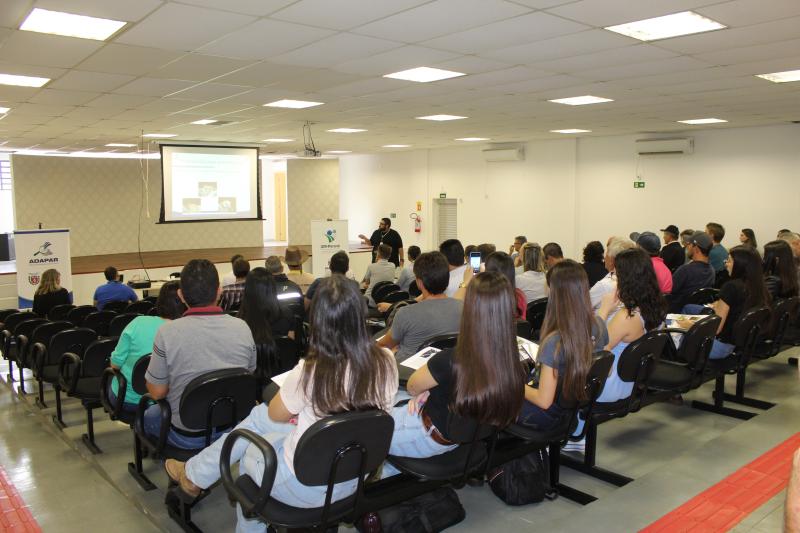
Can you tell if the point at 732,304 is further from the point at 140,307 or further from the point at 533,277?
the point at 140,307

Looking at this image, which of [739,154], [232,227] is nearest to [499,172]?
[739,154]

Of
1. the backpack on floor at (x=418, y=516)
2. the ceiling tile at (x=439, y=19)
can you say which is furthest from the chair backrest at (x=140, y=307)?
the backpack on floor at (x=418, y=516)

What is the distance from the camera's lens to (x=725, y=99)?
22.7 ft

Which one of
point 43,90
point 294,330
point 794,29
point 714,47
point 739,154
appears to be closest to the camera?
Result: point 794,29

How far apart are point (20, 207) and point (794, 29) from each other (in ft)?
52.5

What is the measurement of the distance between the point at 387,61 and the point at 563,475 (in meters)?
3.33

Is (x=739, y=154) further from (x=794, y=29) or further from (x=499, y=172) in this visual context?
(x=794, y=29)

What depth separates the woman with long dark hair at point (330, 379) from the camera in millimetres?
2094

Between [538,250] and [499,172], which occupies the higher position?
[499,172]

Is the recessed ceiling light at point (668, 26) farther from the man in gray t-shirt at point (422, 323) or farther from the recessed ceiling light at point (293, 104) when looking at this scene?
the recessed ceiling light at point (293, 104)

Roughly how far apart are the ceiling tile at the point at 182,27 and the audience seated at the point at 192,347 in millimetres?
1515

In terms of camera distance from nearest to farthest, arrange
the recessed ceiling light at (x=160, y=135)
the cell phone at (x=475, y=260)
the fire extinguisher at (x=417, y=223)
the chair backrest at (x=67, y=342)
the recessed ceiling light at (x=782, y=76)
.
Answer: the chair backrest at (x=67, y=342)
the recessed ceiling light at (x=782, y=76)
the cell phone at (x=475, y=260)
the recessed ceiling light at (x=160, y=135)
the fire extinguisher at (x=417, y=223)

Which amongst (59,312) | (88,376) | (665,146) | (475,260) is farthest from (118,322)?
(665,146)

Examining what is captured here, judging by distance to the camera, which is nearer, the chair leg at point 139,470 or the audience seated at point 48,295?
the chair leg at point 139,470
